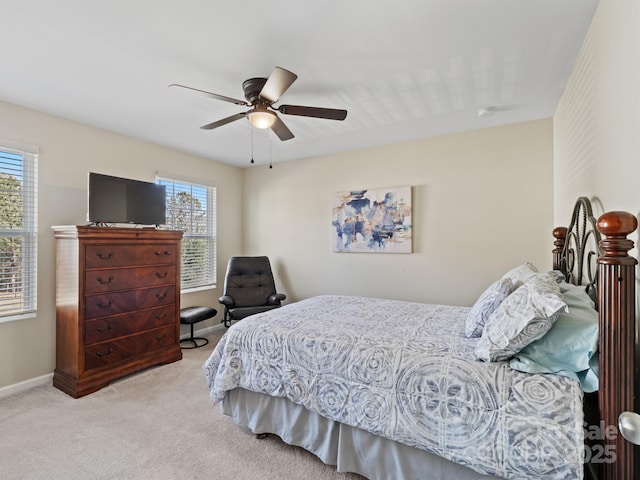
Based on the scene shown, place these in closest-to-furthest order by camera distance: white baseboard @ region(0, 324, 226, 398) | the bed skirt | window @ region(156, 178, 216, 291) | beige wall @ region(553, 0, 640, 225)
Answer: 1. beige wall @ region(553, 0, 640, 225)
2. the bed skirt
3. white baseboard @ region(0, 324, 226, 398)
4. window @ region(156, 178, 216, 291)

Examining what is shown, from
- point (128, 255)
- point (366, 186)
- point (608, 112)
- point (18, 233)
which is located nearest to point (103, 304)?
point (128, 255)

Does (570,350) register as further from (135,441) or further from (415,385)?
(135,441)

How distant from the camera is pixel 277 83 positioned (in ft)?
6.61

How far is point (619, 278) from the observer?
3.65ft

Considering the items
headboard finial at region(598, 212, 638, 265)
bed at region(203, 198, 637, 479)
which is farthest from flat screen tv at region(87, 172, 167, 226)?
headboard finial at region(598, 212, 638, 265)

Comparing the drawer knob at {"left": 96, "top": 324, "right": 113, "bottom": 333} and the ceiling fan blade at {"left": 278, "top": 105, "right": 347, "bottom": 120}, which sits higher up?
the ceiling fan blade at {"left": 278, "top": 105, "right": 347, "bottom": 120}

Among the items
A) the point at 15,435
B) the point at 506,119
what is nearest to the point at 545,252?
the point at 506,119

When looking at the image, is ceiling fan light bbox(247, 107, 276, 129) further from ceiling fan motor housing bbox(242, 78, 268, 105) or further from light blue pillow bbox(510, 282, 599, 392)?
light blue pillow bbox(510, 282, 599, 392)

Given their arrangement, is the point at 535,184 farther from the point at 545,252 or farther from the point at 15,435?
the point at 15,435

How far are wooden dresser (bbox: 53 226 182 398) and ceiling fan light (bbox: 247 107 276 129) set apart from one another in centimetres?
178

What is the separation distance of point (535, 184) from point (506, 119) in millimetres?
727

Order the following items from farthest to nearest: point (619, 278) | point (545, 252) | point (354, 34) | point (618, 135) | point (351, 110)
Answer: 1. point (545, 252)
2. point (351, 110)
3. point (354, 34)
4. point (618, 135)
5. point (619, 278)

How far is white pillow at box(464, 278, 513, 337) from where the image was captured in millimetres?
1768

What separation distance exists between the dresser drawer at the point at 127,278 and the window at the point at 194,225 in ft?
2.53
